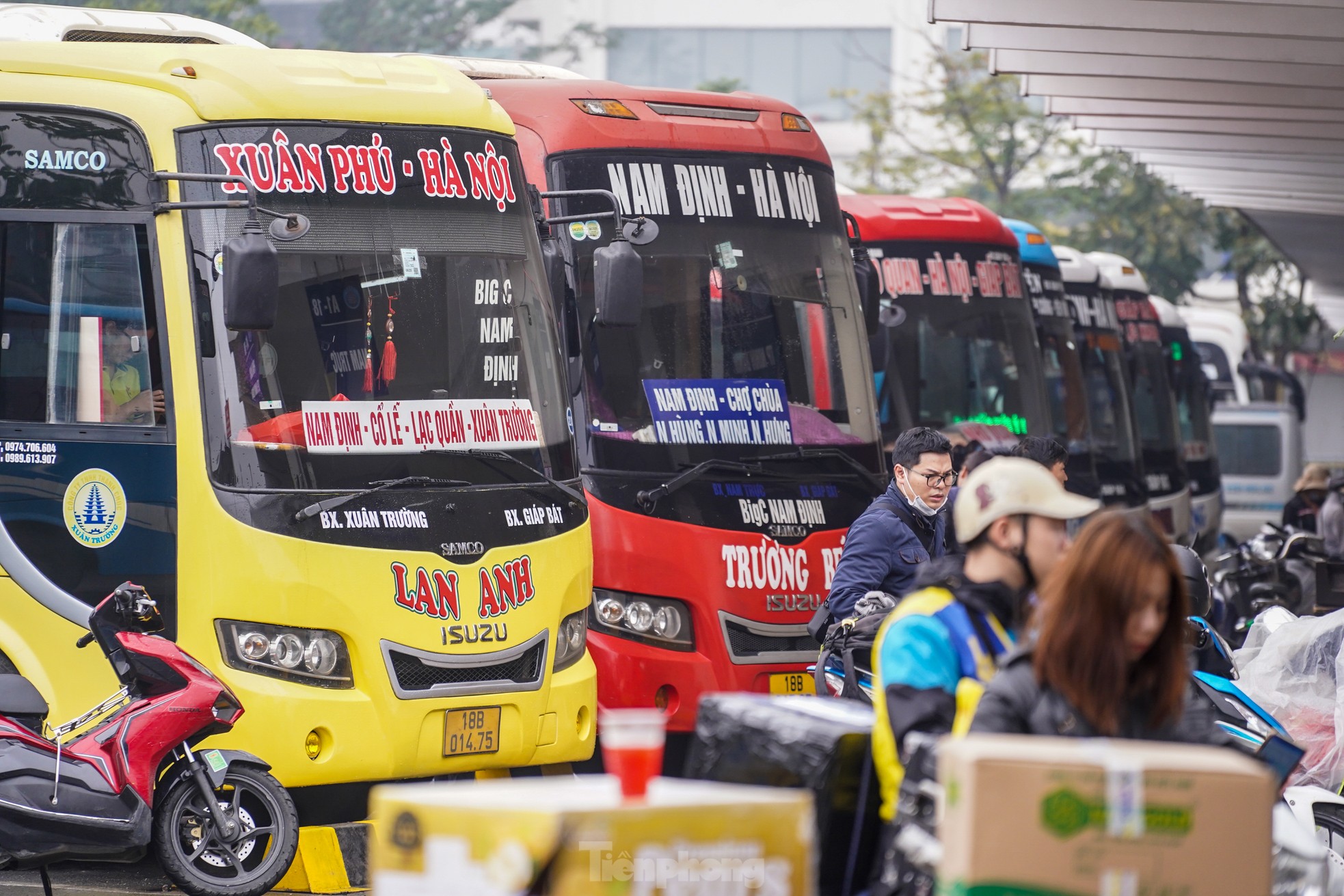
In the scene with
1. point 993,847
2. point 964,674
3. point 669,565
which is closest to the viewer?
point 993,847

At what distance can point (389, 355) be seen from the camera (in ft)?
25.1

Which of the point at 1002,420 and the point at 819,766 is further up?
the point at 819,766

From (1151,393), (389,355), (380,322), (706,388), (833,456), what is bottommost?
(1151,393)

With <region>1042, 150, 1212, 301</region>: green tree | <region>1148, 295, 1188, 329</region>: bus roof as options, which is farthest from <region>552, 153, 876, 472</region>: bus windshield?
<region>1042, 150, 1212, 301</region>: green tree

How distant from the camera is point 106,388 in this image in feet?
24.4

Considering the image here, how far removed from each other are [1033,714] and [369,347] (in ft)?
14.0

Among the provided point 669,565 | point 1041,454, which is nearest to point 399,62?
point 669,565

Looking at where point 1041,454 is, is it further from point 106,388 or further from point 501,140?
point 106,388

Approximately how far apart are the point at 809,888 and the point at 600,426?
5.51 metres

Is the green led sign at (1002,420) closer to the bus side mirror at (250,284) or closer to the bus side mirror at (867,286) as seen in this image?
the bus side mirror at (867,286)

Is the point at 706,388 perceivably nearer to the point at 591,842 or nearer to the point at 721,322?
the point at 721,322

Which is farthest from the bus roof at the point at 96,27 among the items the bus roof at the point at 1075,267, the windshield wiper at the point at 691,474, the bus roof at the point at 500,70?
the bus roof at the point at 1075,267

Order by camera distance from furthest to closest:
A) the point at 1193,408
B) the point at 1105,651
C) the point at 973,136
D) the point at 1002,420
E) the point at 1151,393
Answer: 1. the point at 973,136
2. the point at 1193,408
3. the point at 1151,393
4. the point at 1002,420
5. the point at 1105,651

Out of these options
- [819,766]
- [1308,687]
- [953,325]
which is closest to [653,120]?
[1308,687]
